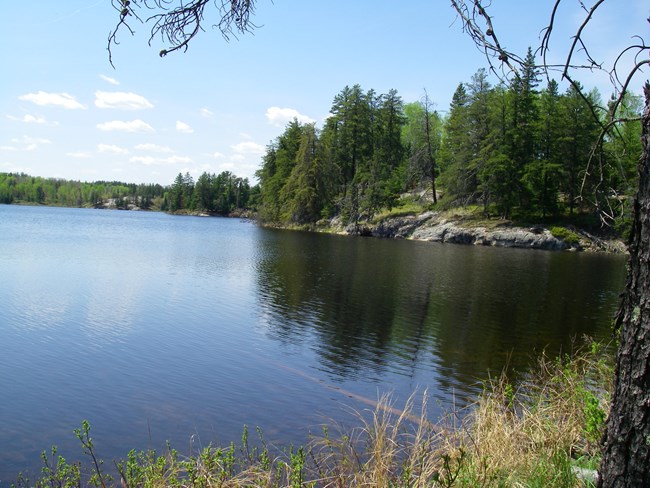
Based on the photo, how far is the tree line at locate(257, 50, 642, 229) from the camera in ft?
192

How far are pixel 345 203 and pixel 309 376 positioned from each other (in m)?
58.1

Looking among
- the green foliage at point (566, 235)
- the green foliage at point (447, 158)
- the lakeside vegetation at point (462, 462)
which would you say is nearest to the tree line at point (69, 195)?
the green foliage at point (447, 158)

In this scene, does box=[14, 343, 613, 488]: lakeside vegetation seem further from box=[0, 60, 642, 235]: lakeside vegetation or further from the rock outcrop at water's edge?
the rock outcrop at water's edge

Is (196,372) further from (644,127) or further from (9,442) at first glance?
(644,127)

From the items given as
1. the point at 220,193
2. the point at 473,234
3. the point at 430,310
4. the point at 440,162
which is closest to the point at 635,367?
the point at 430,310

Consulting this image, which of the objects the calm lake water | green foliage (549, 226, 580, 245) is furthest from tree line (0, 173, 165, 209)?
the calm lake water

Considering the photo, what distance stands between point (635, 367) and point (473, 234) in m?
58.2

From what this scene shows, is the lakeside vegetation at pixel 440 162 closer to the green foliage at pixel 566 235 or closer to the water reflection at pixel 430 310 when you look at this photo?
the green foliage at pixel 566 235

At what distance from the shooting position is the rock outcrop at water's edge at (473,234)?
182ft

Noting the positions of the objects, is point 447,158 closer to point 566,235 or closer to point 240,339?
point 566,235

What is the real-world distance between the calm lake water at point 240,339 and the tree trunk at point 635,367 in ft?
22.4

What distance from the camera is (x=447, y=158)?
69688 mm

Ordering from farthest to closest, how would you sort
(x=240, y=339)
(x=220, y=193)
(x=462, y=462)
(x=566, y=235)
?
1. (x=220, y=193)
2. (x=566, y=235)
3. (x=240, y=339)
4. (x=462, y=462)

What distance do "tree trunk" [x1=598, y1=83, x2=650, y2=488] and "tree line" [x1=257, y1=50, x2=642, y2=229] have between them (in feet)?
151
